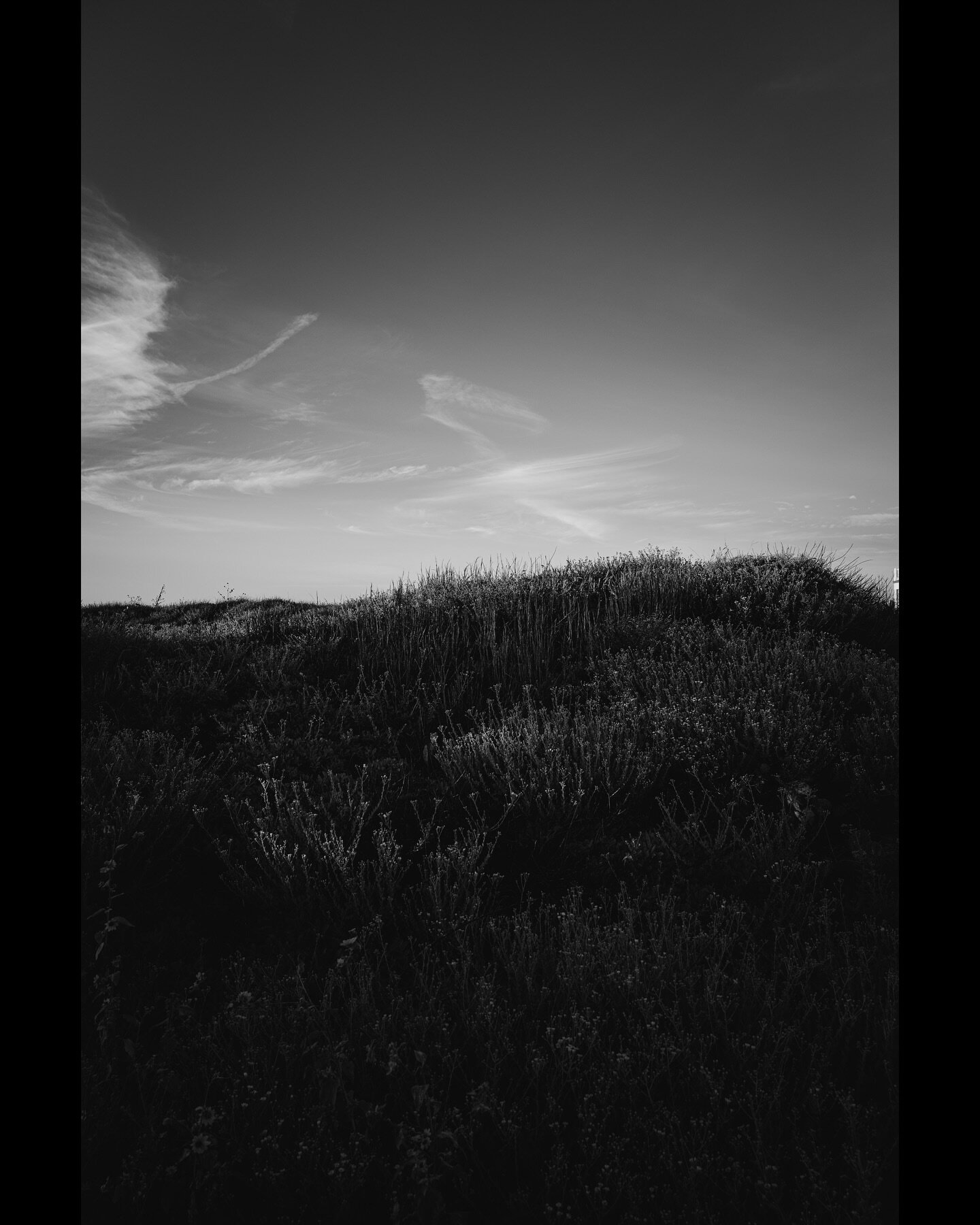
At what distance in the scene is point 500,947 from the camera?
112 inches

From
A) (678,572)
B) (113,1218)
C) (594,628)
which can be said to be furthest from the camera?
(678,572)

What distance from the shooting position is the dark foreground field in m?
2.01

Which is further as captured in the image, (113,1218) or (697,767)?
(697,767)

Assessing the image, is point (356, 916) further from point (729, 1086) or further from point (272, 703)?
point (272, 703)

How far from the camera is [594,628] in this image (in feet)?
24.1

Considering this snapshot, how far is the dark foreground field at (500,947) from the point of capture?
6.61 ft

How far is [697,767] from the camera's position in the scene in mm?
4383

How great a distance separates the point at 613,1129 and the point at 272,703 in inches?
175
